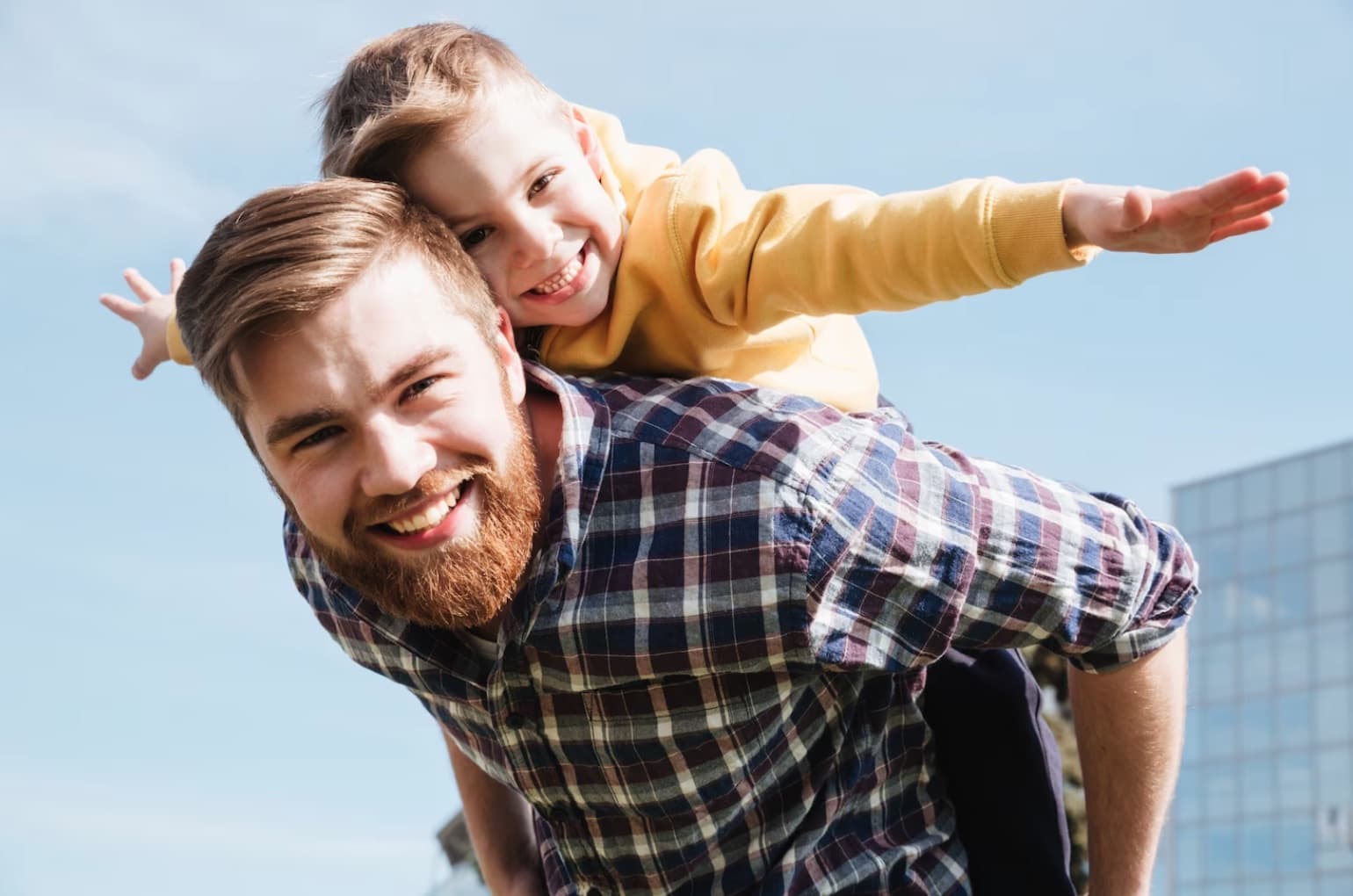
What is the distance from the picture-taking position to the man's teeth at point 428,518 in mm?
2873

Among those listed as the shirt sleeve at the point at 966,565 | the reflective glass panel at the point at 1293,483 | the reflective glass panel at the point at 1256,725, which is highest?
the shirt sleeve at the point at 966,565

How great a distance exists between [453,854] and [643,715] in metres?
14.2

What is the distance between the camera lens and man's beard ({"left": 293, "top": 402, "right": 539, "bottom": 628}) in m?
2.84

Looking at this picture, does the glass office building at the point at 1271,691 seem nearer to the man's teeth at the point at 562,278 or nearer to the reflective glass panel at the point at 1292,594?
the reflective glass panel at the point at 1292,594

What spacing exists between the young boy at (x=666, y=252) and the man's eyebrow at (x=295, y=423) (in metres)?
0.43

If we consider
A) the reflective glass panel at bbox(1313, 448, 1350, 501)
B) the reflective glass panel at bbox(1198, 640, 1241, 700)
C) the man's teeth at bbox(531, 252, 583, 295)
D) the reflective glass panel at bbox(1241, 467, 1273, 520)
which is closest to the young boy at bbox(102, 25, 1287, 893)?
the man's teeth at bbox(531, 252, 583, 295)

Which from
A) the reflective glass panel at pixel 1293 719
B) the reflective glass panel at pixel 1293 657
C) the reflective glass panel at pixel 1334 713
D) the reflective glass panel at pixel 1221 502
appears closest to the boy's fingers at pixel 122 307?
the reflective glass panel at pixel 1334 713

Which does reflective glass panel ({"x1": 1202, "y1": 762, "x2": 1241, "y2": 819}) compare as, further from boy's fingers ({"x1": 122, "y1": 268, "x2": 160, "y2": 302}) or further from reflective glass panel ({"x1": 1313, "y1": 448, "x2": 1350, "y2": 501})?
boy's fingers ({"x1": 122, "y1": 268, "x2": 160, "y2": 302})

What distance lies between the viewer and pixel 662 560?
276 cm

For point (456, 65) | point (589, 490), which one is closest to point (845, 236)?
point (589, 490)

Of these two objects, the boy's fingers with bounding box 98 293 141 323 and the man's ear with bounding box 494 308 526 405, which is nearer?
the man's ear with bounding box 494 308 526 405

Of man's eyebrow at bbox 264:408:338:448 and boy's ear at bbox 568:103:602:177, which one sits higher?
boy's ear at bbox 568:103:602:177

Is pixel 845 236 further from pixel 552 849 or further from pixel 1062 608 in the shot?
pixel 552 849

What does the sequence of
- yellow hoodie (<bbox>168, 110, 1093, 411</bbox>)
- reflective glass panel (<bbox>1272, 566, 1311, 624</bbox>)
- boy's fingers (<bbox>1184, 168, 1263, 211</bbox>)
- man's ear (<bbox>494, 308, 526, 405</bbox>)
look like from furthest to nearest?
reflective glass panel (<bbox>1272, 566, 1311, 624</bbox>) → man's ear (<bbox>494, 308, 526, 405</bbox>) → yellow hoodie (<bbox>168, 110, 1093, 411</bbox>) → boy's fingers (<bbox>1184, 168, 1263, 211</bbox>)
